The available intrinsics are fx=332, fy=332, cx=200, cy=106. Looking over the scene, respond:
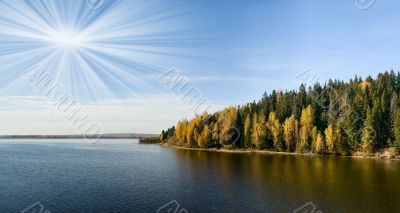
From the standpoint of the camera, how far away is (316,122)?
459 feet

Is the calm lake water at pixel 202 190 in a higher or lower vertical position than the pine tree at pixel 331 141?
lower

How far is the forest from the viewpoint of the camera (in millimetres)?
121312

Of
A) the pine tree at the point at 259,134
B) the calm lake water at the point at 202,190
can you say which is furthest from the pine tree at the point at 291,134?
the calm lake water at the point at 202,190

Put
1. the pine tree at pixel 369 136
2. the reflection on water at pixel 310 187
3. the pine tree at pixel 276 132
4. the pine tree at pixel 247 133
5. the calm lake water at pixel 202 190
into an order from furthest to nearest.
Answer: the pine tree at pixel 247 133 < the pine tree at pixel 276 132 < the pine tree at pixel 369 136 < the reflection on water at pixel 310 187 < the calm lake water at pixel 202 190

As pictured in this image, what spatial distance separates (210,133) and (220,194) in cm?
11555

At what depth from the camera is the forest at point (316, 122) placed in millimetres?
121312

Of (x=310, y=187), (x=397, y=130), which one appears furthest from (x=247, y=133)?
(x=310, y=187)

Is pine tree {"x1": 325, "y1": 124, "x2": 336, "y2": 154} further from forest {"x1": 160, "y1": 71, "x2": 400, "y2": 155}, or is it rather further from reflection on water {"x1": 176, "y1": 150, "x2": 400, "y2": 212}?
reflection on water {"x1": 176, "y1": 150, "x2": 400, "y2": 212}

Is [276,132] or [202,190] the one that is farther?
[276,132]

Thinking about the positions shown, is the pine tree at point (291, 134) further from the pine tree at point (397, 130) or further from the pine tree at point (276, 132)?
the pine tree at point (397, 130)

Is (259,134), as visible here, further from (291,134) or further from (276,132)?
(291,134)

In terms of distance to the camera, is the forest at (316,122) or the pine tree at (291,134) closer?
the forest at (316,122)

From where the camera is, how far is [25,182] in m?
60.8

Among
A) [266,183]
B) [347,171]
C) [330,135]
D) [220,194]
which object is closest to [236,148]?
[330,135]
